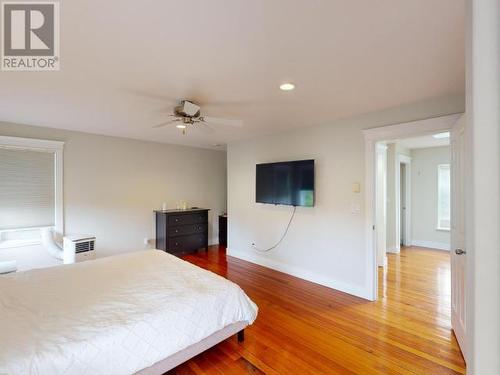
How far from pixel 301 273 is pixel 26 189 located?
443cm

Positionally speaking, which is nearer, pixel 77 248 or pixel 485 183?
pixel 485 183

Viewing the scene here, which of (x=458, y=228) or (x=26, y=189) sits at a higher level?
(x=26, y=189)

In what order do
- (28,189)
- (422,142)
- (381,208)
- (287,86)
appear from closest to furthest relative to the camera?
(287,86)
(28,189)
(381,208)
(422,142)

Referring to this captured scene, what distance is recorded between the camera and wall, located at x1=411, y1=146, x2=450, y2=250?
599cm

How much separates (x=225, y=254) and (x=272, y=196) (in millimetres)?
1975

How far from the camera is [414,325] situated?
8.71 ft

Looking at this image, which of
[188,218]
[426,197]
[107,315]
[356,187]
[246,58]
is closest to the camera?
[107,315]

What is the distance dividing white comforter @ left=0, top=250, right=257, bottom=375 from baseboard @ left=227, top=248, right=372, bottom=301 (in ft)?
5.76

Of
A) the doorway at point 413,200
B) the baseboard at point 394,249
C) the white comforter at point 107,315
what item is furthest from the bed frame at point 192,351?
the baseboard at point 394,249

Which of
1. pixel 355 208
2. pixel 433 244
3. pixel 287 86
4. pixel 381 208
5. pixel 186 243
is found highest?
pixel 287 86

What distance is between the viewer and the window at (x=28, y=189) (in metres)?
3.71

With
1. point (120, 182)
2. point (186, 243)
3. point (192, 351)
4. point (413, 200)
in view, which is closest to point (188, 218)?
point (186, 243)

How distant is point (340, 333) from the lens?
253cm

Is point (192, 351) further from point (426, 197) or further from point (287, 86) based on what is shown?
point (426, 197)
